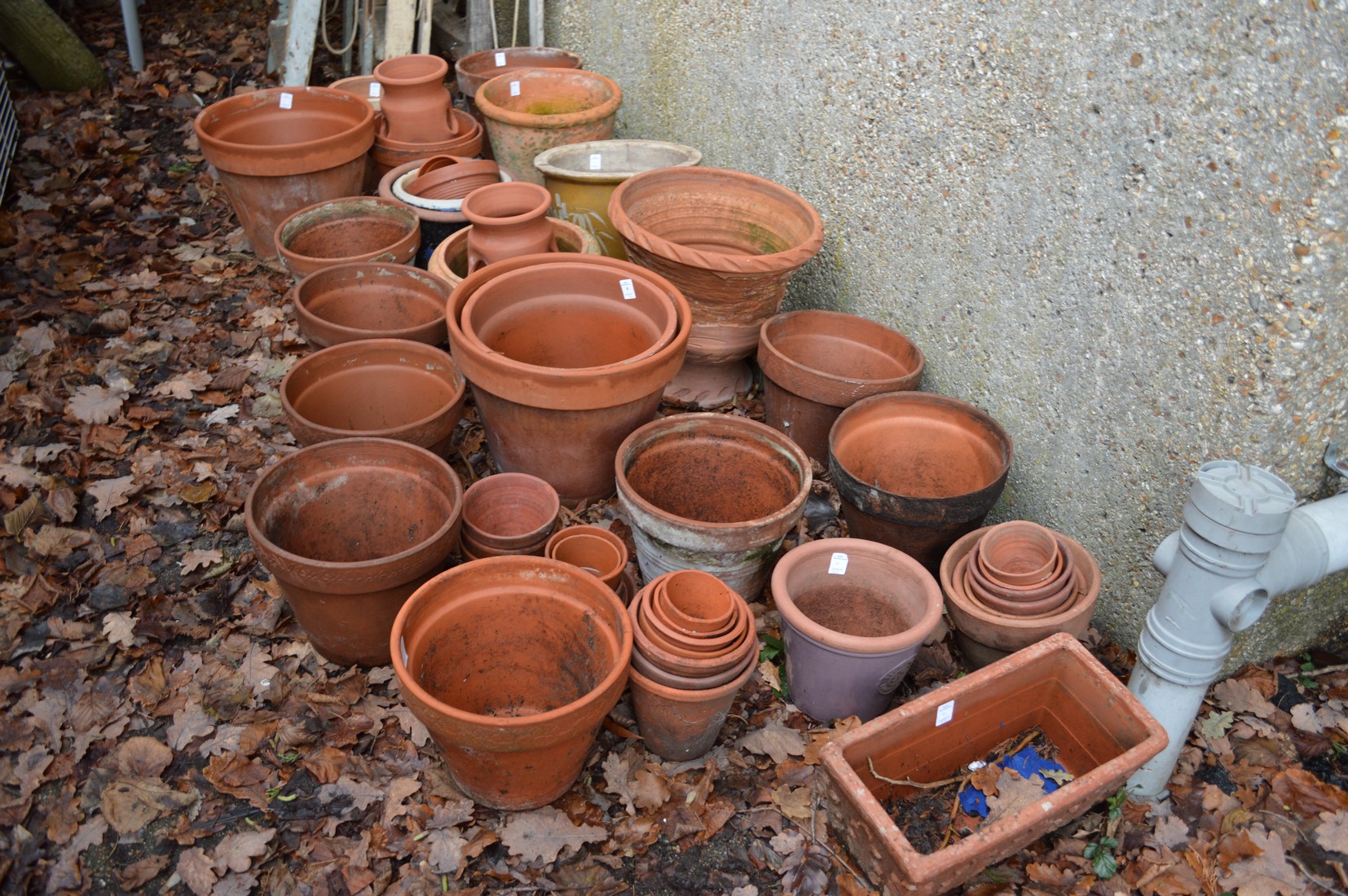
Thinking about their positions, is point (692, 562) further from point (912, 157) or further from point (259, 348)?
point (259, 348)

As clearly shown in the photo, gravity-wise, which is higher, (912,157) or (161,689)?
(912,157)

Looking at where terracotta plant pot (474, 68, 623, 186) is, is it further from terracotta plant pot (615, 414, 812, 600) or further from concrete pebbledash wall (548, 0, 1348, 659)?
terracotta plant pot (615, 414, 812, 600)

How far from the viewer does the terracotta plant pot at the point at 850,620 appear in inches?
113

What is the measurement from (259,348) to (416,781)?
2.81 meters

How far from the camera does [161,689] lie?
3.07 meters

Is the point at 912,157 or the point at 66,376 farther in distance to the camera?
the point at 66,376

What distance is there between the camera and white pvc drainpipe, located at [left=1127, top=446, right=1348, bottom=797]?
2330 mm

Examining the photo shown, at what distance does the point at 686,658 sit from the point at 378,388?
76.1 inches

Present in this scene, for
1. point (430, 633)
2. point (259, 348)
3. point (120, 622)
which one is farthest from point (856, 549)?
point (259, 348)

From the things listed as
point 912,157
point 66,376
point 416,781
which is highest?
point 912,157

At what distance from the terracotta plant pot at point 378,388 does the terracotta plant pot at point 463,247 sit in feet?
2.16

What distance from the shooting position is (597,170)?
499cm

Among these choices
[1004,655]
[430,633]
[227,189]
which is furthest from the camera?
[227,189]

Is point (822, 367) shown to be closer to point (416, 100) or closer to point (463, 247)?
point (463, 247)
